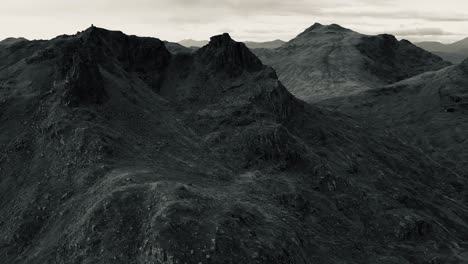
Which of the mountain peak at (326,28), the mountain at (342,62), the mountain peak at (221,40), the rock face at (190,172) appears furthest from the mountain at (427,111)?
the mountain peak at (326,28)

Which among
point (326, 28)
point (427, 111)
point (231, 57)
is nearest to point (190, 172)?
point (231, 57)

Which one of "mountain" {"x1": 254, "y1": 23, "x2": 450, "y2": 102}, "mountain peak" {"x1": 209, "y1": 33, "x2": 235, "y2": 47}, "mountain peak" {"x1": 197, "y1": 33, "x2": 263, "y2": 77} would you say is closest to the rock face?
"mountain peak" {"x1": 197, "y1": 33, "x2": 263, "y2": 77}

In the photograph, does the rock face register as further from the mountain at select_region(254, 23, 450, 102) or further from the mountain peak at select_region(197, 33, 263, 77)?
the mountain at select_region(254, 23, 450, 102)

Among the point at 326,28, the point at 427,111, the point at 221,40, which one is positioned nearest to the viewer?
the point at 221,40

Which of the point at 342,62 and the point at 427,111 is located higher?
the point at 342,62

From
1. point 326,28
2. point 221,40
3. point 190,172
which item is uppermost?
point 326,28

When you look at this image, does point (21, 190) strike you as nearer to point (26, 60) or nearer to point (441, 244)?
point (26, 60)

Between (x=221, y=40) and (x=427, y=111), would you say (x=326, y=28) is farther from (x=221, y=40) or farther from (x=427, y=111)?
(x=221, y=40)

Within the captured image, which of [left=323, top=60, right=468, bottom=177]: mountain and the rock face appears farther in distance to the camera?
[left=323, top=60, right=468, bottom=177]: mountain
